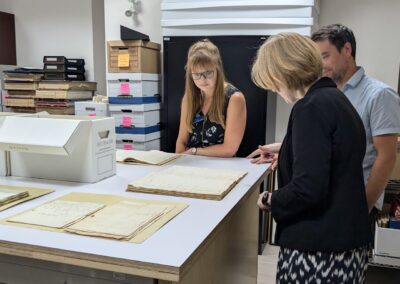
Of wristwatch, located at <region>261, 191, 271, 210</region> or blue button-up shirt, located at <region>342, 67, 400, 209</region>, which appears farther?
blue button-up shirt, located at <region>342, 67, 400, 209</region>

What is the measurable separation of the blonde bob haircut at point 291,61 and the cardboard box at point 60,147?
690 millimetres

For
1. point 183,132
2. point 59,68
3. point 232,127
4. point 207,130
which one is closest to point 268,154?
point 232,127

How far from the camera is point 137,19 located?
312 centimetres

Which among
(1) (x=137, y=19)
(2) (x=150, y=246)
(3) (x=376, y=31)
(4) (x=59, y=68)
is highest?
(1) (x=137, y=19)

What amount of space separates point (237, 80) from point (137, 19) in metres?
0.96

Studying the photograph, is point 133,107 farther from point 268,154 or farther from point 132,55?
point 268,154

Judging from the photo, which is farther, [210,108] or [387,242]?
[387,242]

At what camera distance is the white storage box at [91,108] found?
122 inches

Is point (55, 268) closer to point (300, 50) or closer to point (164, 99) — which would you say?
point (300, 50)

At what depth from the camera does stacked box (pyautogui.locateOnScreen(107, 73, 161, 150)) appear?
289 centimetres

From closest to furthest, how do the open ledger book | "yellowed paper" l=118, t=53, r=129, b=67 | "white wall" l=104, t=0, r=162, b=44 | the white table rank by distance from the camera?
1. the white table
2. the open ledger book
3. "yellowed paper" l=118, t=53, r=129, b=67
4. "white wall" l=104, t=0, r=162, b=44

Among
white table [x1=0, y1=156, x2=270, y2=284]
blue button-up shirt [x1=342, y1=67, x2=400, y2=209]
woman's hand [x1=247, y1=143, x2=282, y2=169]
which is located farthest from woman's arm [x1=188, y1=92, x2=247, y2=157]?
blue button-up shirt [x1=342, y1=67, x2=400, y2=209]

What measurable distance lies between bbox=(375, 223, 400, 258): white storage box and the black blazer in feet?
3.77

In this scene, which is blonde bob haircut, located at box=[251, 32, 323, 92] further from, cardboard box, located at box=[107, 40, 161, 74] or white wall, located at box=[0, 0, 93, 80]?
white wall, located at box=[0, 0, 93, 80]
